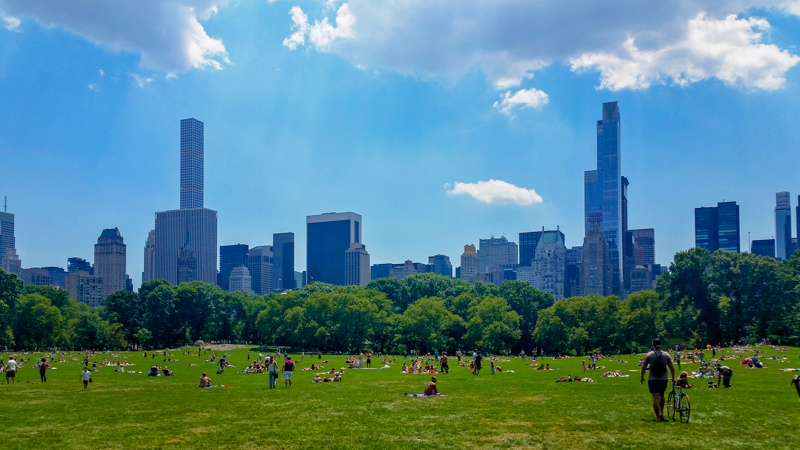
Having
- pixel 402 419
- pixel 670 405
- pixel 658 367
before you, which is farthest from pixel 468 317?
pixel 658 367

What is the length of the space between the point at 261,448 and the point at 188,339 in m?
118

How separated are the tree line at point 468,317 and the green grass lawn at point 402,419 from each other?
203 ft

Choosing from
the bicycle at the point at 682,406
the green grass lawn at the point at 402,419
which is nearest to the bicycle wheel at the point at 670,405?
the bicycle at the point at 682,406

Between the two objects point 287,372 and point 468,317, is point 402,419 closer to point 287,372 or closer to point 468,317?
point 287,372

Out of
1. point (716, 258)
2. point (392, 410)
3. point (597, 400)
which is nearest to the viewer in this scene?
point (392, 410)

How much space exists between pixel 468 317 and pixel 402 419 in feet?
279

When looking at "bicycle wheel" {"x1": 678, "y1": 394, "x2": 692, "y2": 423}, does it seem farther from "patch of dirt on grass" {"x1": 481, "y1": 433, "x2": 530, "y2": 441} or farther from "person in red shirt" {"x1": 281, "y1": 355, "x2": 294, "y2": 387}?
"person in red shirt" {"x1": 281, "y1": 355, "x2": 294, "y2": 387}

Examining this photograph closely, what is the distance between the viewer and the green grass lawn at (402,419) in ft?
49.1

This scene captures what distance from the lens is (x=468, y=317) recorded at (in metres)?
102

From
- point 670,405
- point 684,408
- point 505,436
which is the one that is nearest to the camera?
point 505,436

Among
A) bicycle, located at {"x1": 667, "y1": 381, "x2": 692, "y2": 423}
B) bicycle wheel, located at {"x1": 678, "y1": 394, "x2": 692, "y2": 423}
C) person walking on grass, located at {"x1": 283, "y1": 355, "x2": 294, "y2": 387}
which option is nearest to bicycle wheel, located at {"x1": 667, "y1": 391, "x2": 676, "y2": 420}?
bicycle, located at {"x1": 667, "y1": 381, "x2": 692, "y2": 423}

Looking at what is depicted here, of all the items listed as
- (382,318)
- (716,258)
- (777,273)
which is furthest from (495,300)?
(777,273)

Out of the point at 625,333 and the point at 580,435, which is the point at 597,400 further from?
the point at 625,333

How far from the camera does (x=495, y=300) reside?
97.9 meters
